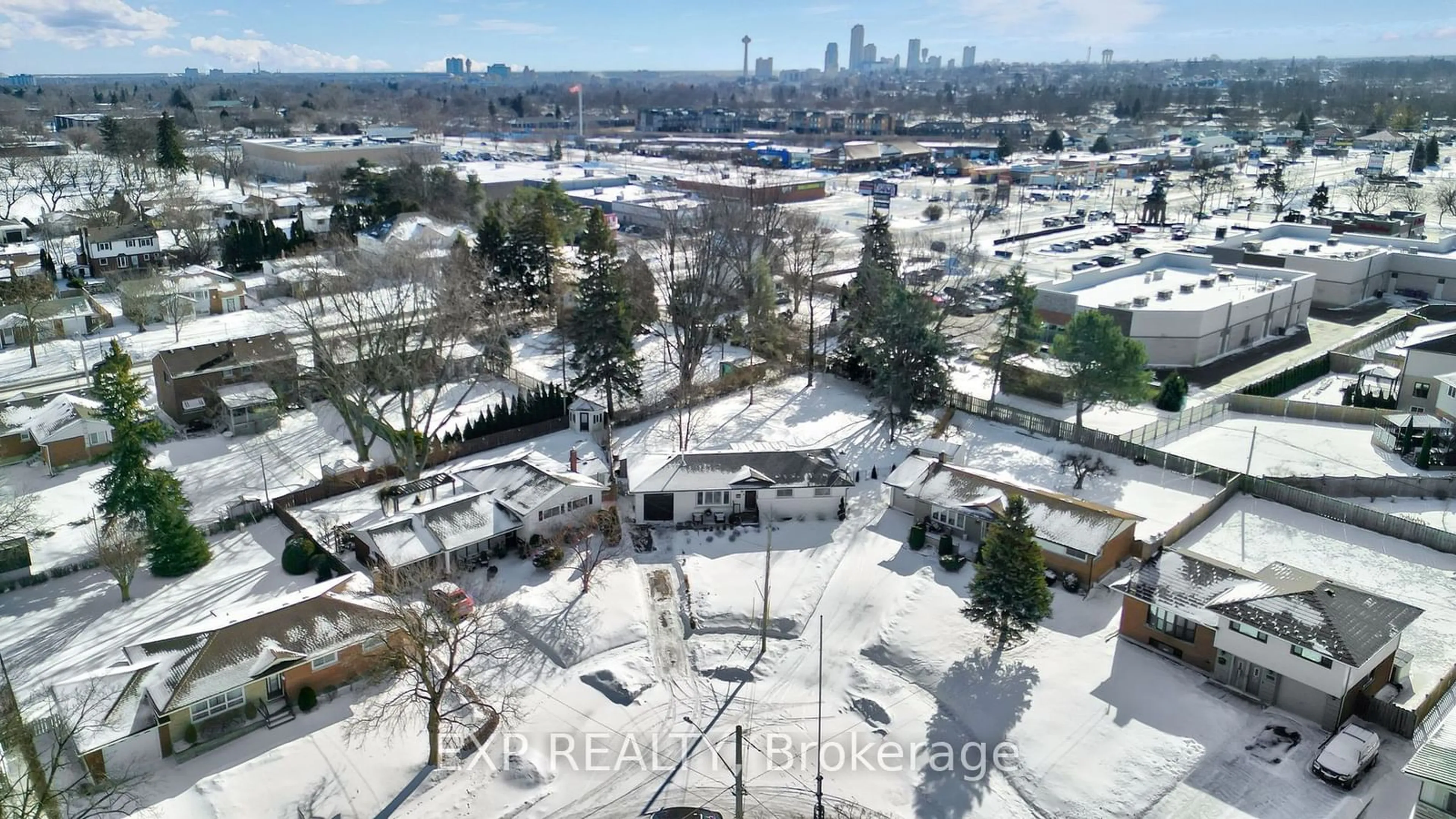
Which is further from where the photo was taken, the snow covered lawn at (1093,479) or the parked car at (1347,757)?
the snow covered lawn at (1093,479)

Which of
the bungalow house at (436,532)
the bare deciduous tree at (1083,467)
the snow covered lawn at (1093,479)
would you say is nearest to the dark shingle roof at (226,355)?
the bungalow house at (436,532)

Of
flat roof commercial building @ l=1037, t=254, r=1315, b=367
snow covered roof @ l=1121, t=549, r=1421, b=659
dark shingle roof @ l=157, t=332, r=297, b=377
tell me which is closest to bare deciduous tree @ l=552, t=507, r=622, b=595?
snow covered roof @ l=1121, t=549, r=1421, b=659

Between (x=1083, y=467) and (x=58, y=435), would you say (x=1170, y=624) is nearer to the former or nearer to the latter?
(x=1083, y=467)

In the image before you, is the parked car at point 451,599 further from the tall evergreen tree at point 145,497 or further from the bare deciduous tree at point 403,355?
the bare deciduous tree at point 403,355

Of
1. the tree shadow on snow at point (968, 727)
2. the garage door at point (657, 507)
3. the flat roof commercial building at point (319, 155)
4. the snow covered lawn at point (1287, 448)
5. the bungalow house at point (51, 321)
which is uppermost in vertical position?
the flat roof commercial building at point (319, 155)

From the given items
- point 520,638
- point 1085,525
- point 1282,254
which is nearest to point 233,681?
point 520,638

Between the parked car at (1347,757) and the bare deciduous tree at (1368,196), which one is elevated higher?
the bare deciduous tree at (1368,196)

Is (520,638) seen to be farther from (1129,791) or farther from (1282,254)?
(1282,254)

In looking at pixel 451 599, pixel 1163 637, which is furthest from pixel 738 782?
pixel 1163 637
